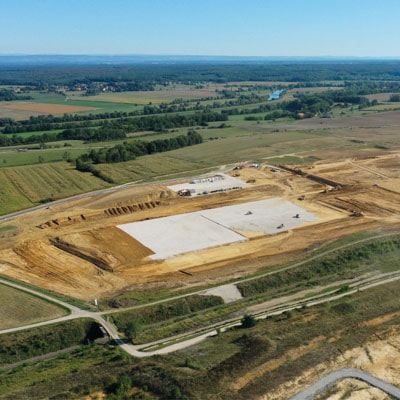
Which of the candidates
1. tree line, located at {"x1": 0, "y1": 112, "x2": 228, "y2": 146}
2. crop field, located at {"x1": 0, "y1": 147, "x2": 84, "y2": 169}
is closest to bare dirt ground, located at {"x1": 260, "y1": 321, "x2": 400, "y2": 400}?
crop field, located at {"x1": 0, "y1": 147, "x2": 84, "y2": 169}

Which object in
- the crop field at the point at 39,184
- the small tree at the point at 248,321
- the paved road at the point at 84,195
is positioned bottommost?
Result: the paved road at the point at 84,195

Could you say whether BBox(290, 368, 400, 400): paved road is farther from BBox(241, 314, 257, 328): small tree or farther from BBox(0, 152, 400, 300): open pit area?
BBox(0, 152, 400, 300): open pit area

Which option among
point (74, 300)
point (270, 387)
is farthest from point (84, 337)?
point (270, 387)

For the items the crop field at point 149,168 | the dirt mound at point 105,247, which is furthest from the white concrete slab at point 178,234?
the crop field at point 149,168

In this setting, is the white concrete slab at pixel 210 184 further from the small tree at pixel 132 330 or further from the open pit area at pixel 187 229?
the small tree at pixel 132 330

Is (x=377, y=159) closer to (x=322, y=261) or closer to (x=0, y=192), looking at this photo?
(x=322, y=261)
